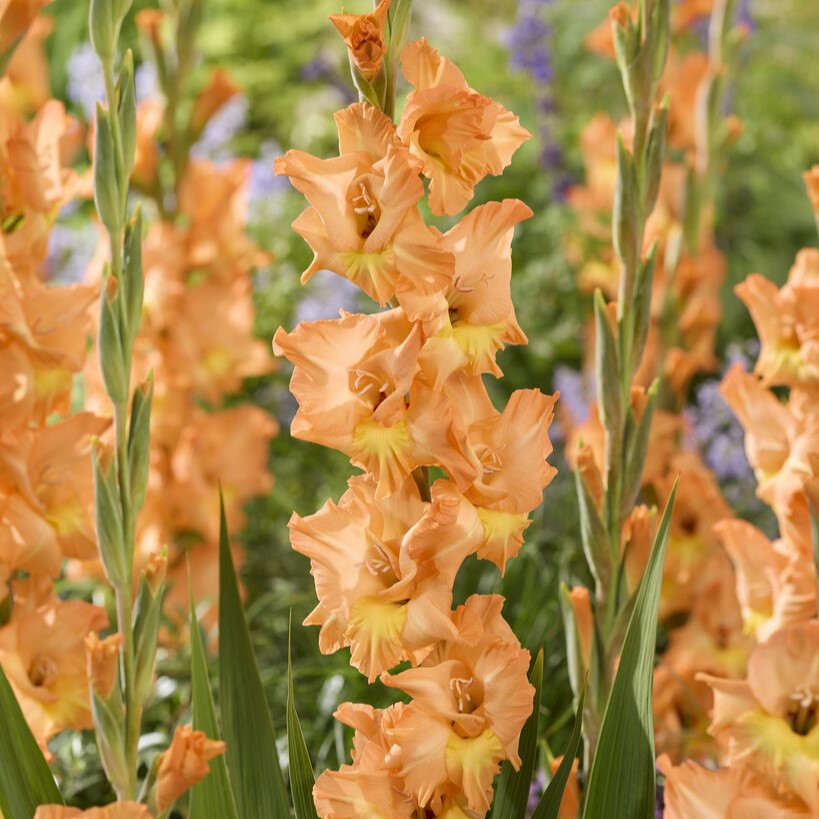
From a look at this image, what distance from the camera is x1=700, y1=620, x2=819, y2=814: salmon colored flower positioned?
0.88 meters

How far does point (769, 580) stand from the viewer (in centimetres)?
110

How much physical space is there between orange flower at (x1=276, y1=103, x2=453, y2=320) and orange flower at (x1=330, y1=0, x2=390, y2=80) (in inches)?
1.0

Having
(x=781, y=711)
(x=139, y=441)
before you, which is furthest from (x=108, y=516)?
(x=781, y=711)

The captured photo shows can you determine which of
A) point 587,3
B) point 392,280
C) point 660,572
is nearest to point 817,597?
point 660,572

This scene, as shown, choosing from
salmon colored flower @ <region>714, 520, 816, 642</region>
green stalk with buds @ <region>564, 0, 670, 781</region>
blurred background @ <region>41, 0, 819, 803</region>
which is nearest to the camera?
green stalk with buds @ <region>564, 0, 670, 781</region>

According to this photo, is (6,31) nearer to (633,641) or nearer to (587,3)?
(633,641)

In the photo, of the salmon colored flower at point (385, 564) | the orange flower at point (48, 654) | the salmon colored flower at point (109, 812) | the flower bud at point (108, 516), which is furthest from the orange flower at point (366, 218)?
the orange flower at point (48, 654)

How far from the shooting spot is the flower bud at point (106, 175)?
0.79 meters

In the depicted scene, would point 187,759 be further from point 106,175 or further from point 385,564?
point 106,175

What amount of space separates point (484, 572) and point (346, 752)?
0.49 meters

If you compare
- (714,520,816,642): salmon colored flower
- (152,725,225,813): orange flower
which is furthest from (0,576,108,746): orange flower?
(714,520,816,642): salmon colored flower

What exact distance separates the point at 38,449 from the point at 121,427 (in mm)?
197

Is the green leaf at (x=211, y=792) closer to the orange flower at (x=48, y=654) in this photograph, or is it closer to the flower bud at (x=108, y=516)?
the flower bud at (x=108, y=516)

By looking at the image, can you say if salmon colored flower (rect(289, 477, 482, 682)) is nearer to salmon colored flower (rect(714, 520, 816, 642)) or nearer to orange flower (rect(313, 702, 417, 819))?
orange flower (rect(313, 702, 417, 819))
